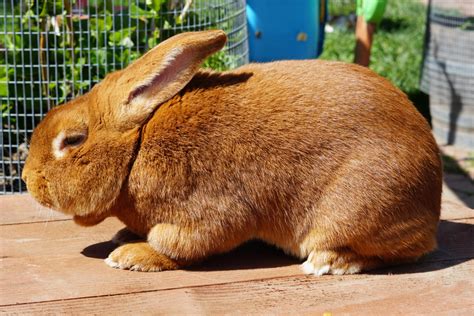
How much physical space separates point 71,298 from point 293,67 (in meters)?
1.07

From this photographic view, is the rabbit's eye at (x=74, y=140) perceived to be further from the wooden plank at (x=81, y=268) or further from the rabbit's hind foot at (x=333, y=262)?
the rabbit's hind foot at (x=333, y=262)

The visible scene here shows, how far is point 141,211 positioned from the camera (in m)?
3.05

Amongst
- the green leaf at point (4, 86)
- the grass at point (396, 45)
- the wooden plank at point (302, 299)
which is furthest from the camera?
the grass at point (396, 45)

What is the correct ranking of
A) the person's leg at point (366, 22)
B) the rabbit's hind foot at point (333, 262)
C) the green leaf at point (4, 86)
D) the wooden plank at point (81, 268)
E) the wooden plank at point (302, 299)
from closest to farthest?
1. the wooden plank at point (302, 299)
2. the wooden plank at point (81, 268)
3. the rabbit's hind foot at point (333, 262)
4. the green leaf at point (4, 86)
5. the person's leg at point (366, 22)

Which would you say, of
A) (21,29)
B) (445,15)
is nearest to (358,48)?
(445,15)

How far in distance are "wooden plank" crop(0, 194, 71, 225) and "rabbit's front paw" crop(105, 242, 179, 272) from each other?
1.99 feet

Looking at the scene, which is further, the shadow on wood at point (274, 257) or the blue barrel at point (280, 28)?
the blue barrel at point (280, 28)

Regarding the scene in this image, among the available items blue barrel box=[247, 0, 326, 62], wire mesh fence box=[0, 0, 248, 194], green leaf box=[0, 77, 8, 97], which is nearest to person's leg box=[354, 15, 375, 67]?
blue barrel box=[247, 0, 326, 62]

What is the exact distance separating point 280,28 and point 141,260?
310 centimetres

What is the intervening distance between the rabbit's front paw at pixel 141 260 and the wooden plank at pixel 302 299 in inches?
6.8

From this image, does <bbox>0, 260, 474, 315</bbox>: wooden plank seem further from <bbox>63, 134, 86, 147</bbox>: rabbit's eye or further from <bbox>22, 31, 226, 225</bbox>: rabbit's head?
<bbox>63, 134, 86, 147</bbox>: rabbit's eye

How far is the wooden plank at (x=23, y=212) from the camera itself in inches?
141

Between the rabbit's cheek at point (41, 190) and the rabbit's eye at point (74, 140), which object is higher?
the rabbit's eye at point (74, 140)

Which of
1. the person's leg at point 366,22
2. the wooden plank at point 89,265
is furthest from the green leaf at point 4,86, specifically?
the person's leg at point 366,22
